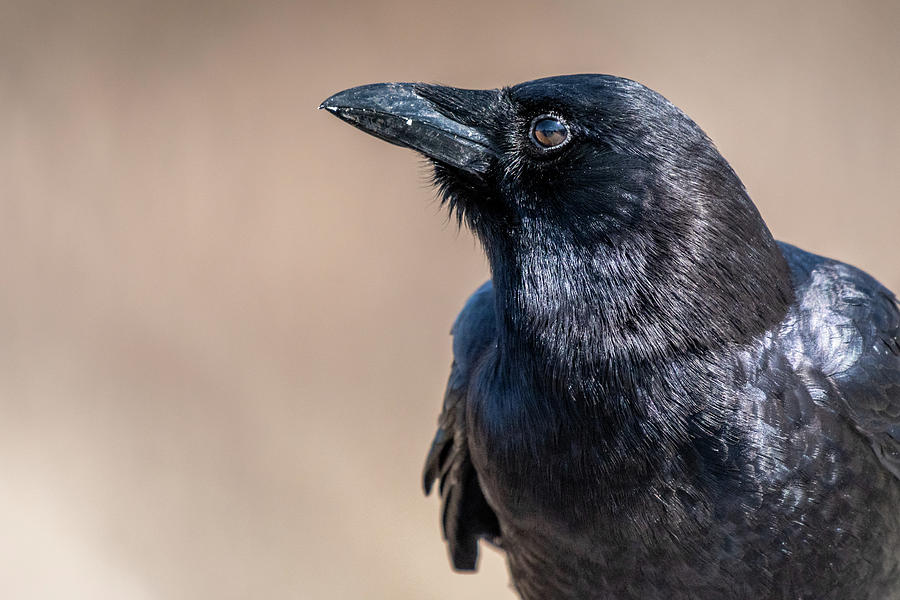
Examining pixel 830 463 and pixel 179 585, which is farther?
pixel 179 585

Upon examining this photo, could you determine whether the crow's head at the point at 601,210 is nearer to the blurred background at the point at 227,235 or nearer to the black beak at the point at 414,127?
the black beak at the point at 414,127

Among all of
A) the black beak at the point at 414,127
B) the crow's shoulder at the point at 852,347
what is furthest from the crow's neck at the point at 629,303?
the black beak at the point at 414,127

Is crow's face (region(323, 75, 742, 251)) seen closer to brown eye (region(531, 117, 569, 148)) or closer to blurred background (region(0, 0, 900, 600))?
brown eye (region(531, 117, 569, 148))

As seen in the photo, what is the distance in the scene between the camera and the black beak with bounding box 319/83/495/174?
3072mm

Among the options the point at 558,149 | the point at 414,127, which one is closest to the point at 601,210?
the point at 558,149

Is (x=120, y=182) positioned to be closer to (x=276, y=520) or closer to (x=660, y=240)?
(x=276, y=520)

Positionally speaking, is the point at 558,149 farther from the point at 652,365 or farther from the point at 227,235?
the point at 227,235

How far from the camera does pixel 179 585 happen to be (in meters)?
6.68

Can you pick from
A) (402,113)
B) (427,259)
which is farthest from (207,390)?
(402,113)

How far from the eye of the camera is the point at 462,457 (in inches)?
153

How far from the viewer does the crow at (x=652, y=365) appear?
289cm

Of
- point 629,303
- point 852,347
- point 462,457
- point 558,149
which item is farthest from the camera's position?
point 462,457

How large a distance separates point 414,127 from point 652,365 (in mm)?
965

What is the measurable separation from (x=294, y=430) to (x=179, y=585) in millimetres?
1197
